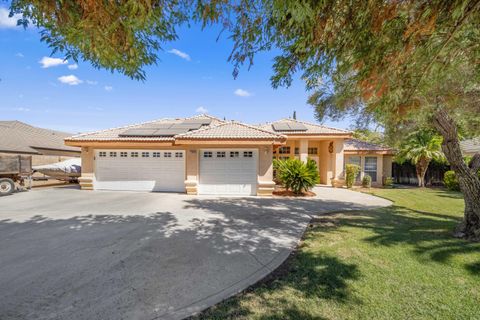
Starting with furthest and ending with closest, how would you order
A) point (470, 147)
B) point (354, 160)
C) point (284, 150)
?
point (470, 147) < point (354, 160) < point (284, 150)

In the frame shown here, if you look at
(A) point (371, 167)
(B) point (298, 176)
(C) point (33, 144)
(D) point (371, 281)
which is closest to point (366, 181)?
(A) point (371, 167)

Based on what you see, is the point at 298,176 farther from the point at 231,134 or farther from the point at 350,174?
the point at 350,174

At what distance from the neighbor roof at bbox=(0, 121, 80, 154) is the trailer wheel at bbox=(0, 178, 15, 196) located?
7.75 meters

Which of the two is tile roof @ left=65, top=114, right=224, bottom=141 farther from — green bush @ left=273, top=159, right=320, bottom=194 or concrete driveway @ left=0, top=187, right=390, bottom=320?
green bush @ left=273, top=159, right=320, bottom=194

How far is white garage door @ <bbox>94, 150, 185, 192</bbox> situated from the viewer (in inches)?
506

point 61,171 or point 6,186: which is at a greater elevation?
point 61,171

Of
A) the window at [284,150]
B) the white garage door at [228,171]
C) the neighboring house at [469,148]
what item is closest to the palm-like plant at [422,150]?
the neighboring house at [469,148]

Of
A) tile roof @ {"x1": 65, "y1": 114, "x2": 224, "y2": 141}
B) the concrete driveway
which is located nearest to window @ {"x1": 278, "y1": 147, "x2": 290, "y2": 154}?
tile roof @ {"x1": 65, "y1": 114, "x2": 224, "y2": 141}

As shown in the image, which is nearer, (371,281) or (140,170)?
(371,281)

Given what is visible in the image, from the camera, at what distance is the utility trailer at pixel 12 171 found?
11414 mm

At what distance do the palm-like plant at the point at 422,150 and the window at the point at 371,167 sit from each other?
7.20 ft

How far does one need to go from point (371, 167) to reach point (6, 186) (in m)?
24.4

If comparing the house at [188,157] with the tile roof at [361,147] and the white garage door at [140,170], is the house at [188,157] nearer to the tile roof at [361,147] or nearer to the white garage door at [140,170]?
the white garage door at [140,170]

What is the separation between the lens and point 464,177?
230 inches
